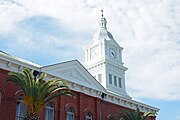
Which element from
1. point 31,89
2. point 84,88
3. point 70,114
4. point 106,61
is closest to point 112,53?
point 106,61

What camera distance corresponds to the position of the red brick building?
27.4 meters

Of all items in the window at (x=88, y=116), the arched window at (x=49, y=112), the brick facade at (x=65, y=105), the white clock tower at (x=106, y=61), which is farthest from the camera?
→ the white clock tower at (x=106, y=61)

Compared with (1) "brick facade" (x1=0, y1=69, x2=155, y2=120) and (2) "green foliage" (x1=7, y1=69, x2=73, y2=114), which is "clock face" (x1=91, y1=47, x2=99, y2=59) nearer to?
(1) "brick facade" (x1=0, y1=69, x2=155, y2=120)

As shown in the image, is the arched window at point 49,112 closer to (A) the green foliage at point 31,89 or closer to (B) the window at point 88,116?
(B) the window at point 88,116

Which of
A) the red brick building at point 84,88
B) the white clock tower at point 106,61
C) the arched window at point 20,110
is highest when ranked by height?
the white clock tower at point 106,61

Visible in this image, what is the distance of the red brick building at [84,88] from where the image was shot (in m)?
27.4

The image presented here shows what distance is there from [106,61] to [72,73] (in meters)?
16.2

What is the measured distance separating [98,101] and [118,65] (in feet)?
52.7

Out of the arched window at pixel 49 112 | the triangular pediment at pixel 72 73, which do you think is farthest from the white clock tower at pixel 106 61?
the arched window at pixel 49 112

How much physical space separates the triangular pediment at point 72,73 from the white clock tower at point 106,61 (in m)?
12.9

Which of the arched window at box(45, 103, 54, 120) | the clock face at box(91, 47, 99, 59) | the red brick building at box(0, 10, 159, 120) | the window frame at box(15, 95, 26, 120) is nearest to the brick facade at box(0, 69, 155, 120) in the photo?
the red brick building at box(0, 10, 159, 120)

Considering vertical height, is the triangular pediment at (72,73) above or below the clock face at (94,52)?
below

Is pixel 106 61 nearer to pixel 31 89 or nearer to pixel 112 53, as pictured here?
pixel 112 53

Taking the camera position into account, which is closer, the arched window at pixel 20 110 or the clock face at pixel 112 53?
the arched window at pixel 20 110
